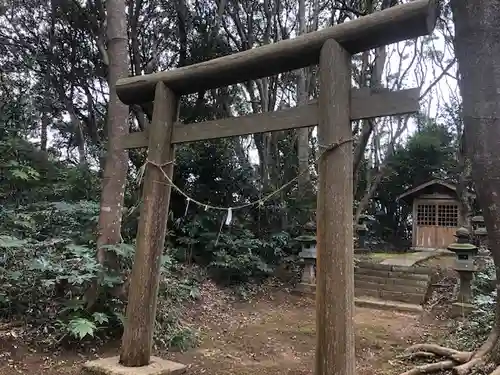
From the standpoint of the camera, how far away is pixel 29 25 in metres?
15.0

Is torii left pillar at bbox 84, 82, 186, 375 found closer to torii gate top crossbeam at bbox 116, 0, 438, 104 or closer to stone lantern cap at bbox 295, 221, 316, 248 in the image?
torii gate top crossbeam at bbox 116, 0, 438, 104

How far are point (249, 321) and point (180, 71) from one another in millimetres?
5368

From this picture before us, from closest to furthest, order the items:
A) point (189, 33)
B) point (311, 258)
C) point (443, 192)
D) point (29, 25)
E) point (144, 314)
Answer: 1. point (144, 314)
2. point (311, 258)
3. point (189, 33)
4. point (29, 25)
5. point (443, 192)

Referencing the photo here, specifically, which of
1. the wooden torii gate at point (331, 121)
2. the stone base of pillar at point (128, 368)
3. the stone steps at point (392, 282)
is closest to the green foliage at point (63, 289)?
the stone base of pillar at point (128, 368)

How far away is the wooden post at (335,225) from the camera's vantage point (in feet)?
10.2

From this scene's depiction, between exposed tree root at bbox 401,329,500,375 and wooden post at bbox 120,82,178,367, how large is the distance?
118 inches

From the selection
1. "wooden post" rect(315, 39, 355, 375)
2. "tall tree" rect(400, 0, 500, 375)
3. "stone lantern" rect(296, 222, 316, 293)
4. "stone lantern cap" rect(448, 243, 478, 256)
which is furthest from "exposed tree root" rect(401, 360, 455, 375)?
"stone lantern" rect(296, 222, 316, 293)

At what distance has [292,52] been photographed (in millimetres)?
3564

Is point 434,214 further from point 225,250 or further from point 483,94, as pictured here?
point 483,94

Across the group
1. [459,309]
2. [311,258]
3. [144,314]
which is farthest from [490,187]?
[311,258]

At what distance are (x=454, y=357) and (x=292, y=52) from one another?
4.09 m

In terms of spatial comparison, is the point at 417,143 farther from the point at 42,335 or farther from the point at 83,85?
the point at 42,335

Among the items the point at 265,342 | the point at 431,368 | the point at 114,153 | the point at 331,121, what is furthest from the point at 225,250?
the point at 331,121

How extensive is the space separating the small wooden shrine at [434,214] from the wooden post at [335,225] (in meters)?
15.9
